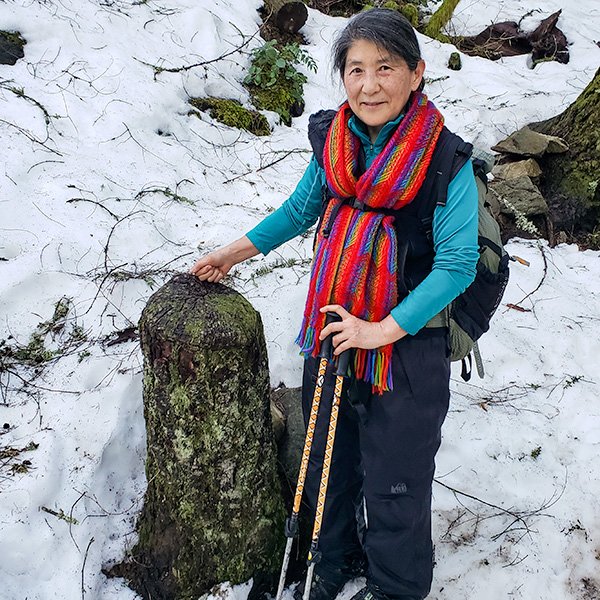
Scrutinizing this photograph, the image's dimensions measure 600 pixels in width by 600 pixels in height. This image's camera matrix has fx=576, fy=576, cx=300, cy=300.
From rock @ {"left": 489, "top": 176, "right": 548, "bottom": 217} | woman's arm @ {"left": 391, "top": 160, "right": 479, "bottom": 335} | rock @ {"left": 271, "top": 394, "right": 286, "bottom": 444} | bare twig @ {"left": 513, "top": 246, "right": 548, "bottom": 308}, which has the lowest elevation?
rock @ {"left": 271, "top": 394, "right": 286, "bottom": 444}

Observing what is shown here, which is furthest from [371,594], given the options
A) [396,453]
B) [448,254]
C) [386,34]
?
[386,34]

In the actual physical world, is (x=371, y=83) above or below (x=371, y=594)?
Result: above

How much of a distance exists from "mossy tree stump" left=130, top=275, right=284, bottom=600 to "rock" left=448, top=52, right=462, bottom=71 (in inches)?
273

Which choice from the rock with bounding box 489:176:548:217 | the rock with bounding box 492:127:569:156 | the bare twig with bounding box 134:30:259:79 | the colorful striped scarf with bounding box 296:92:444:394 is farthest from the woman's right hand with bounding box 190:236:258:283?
the rock with bounding box 492:127:569:156

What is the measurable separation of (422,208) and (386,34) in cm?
61

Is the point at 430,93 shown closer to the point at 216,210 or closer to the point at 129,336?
the point at 216,210

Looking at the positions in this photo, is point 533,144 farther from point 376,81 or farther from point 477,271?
point 376,81

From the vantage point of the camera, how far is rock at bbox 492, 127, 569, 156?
5.88 m

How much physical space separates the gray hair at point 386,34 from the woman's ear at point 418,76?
0.06 feet

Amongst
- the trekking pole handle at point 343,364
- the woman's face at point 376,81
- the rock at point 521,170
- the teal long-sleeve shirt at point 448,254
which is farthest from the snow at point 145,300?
the woman's face at point 376,81

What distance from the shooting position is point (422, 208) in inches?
82.2

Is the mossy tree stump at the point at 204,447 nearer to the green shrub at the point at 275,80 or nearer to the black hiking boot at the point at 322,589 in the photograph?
the black hiking boot at the point at 322,589

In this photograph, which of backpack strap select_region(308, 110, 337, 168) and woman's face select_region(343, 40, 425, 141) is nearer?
woman's face select_region(343, 40, 425, 141)

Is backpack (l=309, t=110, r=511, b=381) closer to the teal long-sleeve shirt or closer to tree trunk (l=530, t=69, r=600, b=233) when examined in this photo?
the teal long-sleeve shirt
